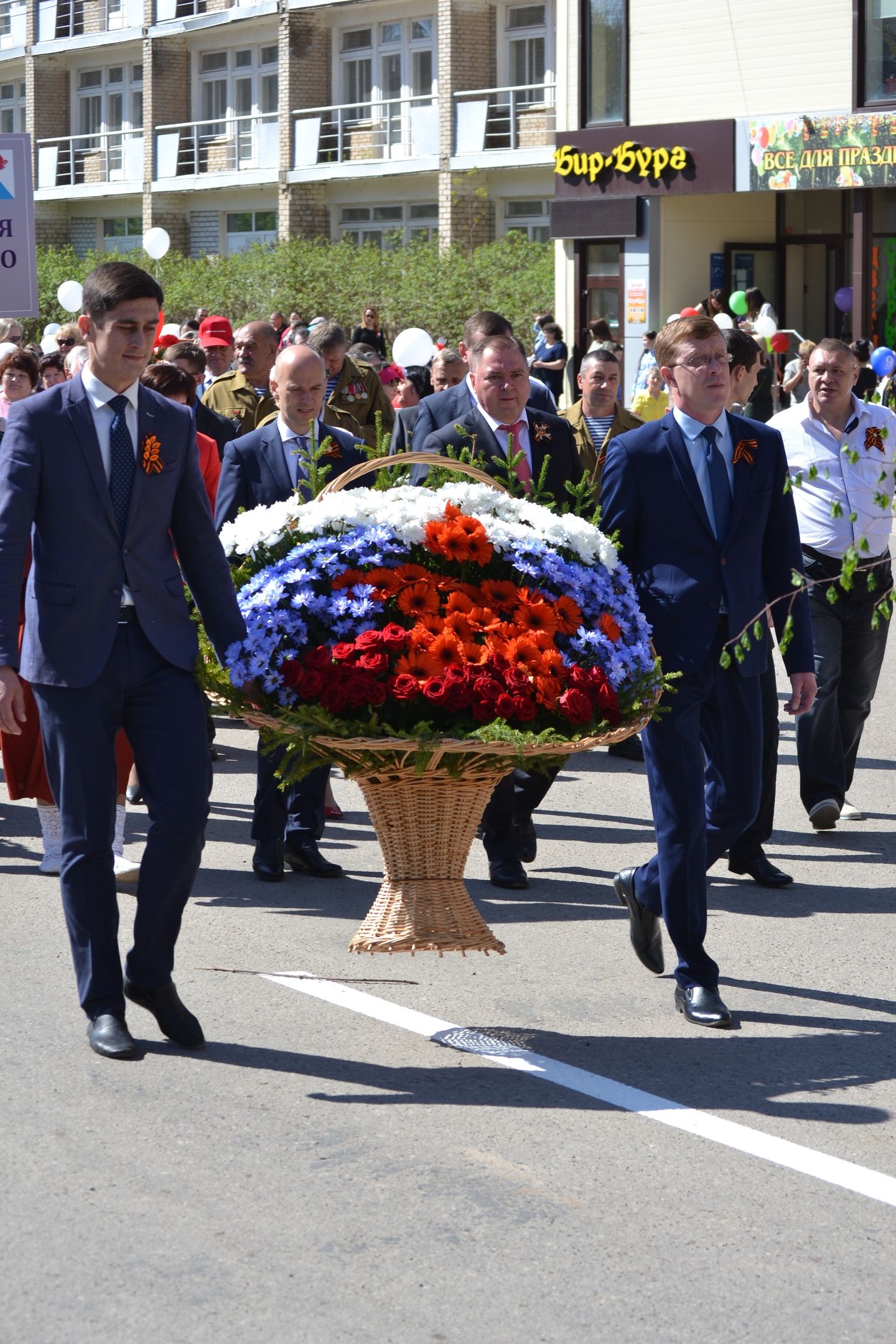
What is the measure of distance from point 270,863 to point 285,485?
1568 millimetres

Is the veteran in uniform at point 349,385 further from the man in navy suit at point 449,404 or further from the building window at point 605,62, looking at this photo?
the building window at point 605,62

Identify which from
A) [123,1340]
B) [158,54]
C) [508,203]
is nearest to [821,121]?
[508,203]

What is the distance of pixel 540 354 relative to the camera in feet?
84.7

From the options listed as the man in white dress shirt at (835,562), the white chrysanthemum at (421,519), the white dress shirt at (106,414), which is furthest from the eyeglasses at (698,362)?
the man in white dress shirt at (835,562)

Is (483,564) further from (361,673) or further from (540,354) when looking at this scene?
(540,354)

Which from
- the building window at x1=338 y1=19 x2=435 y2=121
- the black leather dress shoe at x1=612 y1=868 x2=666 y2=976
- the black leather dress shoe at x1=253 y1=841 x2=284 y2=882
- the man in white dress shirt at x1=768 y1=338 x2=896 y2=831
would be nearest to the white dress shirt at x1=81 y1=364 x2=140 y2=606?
the black leather dress shoe at x1=612 y1=868 x2=666 y2=976

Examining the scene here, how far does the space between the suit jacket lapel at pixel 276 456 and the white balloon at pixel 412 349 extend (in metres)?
13.1

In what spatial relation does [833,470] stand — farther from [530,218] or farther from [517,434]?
[530,218]

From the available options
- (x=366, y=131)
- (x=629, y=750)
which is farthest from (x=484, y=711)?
(x=366, y=131)

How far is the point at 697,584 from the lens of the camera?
6.02m

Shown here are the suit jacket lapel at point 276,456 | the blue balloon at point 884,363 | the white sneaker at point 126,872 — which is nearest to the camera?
the white sneaker at point 126,872

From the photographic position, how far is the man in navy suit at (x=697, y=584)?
587cm

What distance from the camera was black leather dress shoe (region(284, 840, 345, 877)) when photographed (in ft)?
25.8

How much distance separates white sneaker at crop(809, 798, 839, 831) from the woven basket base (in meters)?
3.39
